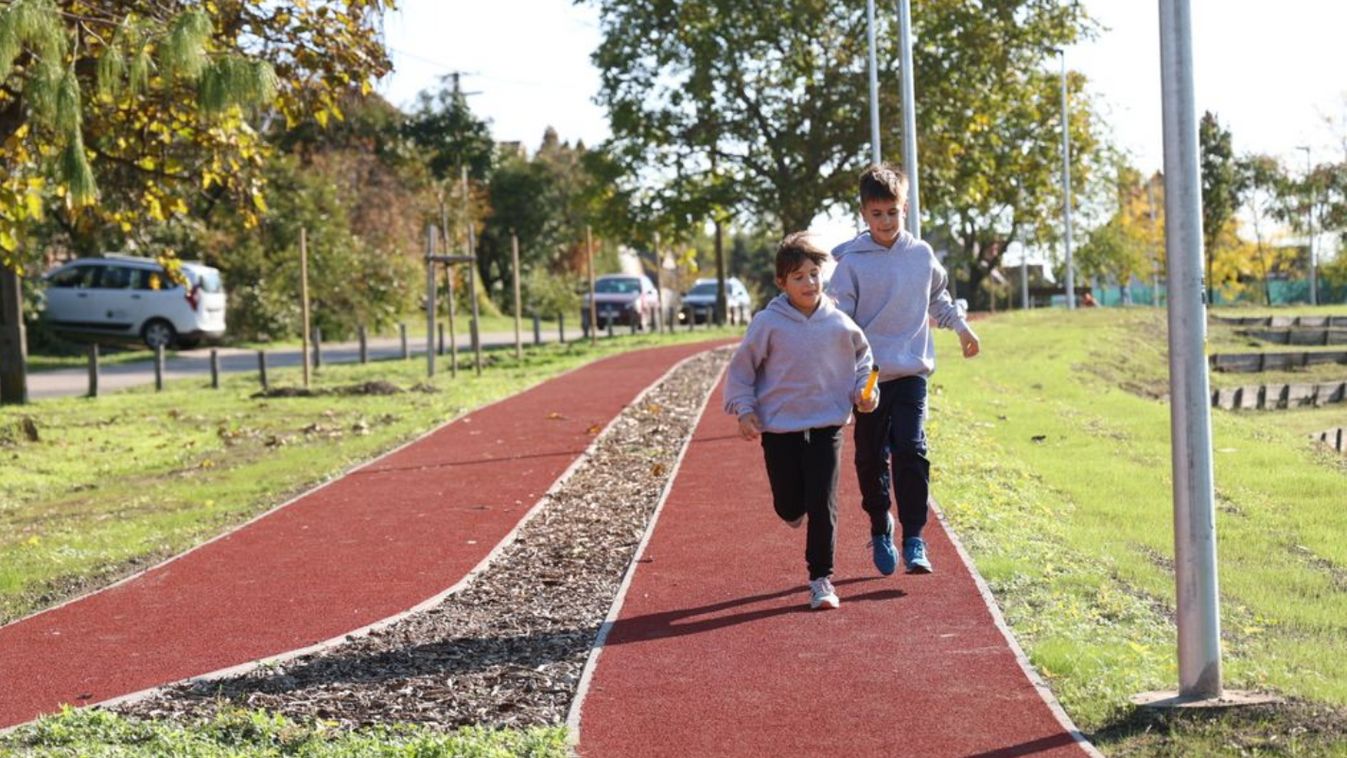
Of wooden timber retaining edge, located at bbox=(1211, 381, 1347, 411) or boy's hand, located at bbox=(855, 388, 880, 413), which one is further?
wooden timber retaining edge, located at bbox=(1211, 381, 1347, 411)

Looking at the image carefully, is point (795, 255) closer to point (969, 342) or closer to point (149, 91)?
point (969, 342)

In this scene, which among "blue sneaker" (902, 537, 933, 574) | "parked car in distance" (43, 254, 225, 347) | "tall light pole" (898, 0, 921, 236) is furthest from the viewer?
"parked car in distance" (43, 254, 225, 347)

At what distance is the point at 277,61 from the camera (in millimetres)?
17047

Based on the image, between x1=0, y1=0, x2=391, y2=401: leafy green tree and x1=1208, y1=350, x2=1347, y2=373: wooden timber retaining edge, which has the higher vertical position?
x1=0, y1=0, x2=391, y2=401: leafy green tree

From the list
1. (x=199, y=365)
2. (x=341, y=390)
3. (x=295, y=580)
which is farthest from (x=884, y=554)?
(x=199, y=365)

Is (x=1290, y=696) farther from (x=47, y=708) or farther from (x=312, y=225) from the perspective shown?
(x=312, y=225)

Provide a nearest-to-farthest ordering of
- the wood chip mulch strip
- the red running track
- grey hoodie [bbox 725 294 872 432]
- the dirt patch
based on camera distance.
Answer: the red running track
the wood chip mulch strip
grey hoodie [bbox 725 294 872 432]
the dirt patch

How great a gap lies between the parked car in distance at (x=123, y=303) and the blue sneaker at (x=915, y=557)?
2954 cm

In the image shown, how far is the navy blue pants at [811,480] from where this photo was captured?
26.5 ft

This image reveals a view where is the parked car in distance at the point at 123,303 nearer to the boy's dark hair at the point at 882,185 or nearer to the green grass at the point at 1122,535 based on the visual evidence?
the green grass at the point at 1122,535

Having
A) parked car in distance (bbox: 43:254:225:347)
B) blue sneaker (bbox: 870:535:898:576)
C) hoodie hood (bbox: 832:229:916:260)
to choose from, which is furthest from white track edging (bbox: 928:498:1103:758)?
parked car in distance (bbox: 43:254:225:347)

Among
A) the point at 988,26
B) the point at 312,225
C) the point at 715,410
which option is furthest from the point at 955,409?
the point at 312,225

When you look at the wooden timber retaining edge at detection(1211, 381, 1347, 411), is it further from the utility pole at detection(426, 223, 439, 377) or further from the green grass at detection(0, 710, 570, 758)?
the green grass at detection(0, 710, 570, 758)

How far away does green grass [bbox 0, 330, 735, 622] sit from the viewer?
11.6 metres
